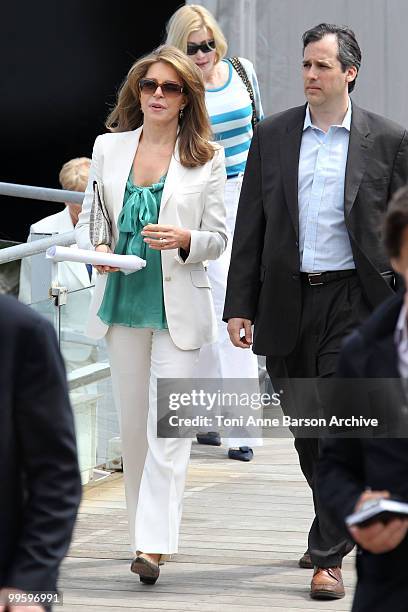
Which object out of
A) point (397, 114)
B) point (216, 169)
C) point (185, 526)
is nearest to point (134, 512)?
point (185, 526)

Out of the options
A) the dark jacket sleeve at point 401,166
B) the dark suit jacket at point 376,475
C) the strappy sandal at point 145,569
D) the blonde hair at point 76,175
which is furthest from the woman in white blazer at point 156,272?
the blonde hair at point 76,175

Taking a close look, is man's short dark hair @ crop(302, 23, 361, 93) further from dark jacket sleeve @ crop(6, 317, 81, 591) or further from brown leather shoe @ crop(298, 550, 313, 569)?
dark jacket sleeve @ crop(6, 317, 81, 591)

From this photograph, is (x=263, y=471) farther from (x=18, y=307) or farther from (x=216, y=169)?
(x=18, y=307)

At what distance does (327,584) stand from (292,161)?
1.48 meters

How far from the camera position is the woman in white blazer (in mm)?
5266

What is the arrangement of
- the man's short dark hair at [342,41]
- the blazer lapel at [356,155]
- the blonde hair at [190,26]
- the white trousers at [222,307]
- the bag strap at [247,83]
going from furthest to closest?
the white trousers at [222,307], the bag strap at [247,83], the blonde hair at [190,26], the man's short dark hair at [342,41], the blazer lapel at [356,155]

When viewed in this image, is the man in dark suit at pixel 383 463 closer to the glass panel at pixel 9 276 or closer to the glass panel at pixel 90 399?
the glass panel at pixel 90 399

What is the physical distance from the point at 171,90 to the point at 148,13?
17.1 ft

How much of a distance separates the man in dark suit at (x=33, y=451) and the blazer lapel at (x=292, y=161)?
2635 millimetres

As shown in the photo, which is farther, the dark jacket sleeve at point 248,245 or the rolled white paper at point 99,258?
the dark jacket sleeve at point 248,245

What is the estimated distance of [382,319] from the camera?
8.54 feet

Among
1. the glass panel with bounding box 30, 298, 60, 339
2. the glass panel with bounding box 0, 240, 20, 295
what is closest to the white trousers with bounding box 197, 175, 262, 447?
A: the glass panel with bounding box 30, 298, 60, 339

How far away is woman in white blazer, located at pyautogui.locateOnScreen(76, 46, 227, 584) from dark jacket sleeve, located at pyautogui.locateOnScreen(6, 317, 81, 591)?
8.76 feet

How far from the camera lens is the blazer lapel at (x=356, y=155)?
499 cm
